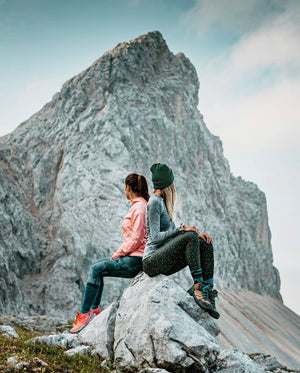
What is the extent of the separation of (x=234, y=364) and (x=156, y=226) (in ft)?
8.53

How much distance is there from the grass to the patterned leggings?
1.82m

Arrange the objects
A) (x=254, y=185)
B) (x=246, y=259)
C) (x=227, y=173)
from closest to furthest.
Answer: (x=246, y=259) → (x=227, y=173) → (x=254, y=185)

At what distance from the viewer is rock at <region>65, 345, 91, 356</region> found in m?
6.04

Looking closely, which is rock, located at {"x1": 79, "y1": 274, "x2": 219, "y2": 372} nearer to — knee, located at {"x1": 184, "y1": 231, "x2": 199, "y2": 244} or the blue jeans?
the blue jeans

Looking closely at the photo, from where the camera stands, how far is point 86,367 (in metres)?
5.38

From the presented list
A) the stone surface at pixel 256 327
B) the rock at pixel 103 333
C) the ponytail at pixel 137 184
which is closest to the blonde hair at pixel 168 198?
the ponytail at pixel 137 184

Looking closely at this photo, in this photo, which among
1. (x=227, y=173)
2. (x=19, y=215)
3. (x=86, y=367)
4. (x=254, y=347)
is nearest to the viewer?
(x=86, y=367)

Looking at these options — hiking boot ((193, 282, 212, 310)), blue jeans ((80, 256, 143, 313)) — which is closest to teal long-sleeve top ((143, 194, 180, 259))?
blue jeans ((80, 256, 143, 313))

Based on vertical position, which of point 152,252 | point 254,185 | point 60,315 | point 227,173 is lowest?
point 60,315

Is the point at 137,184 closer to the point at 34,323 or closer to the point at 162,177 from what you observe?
the point at 162,177

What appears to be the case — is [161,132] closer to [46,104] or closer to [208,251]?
[46,104]

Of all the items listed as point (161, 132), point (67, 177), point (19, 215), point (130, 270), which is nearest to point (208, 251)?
point (130, 270)

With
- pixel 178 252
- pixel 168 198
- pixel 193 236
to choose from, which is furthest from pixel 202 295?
pixel 168 198

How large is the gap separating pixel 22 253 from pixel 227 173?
221 ft
